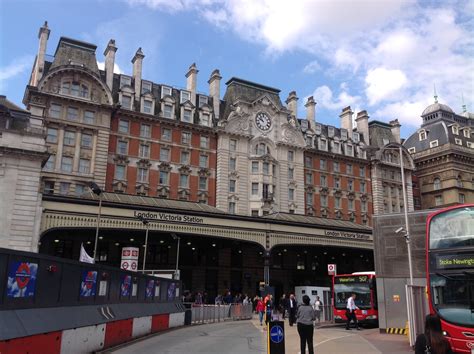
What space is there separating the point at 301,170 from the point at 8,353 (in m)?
55.3

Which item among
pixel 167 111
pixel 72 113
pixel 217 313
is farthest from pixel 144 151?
pixel 217 313

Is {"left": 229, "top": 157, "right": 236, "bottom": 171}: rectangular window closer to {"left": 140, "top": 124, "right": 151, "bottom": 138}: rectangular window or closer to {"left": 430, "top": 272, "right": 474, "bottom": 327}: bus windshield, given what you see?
{"left": 140, "top": 124, "right": 151, "bottom": 138}: rectangular window

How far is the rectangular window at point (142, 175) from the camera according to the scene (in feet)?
168

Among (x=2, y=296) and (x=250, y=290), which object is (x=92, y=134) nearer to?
(x=250, y=290)

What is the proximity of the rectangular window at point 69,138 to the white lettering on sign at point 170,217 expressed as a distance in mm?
15955

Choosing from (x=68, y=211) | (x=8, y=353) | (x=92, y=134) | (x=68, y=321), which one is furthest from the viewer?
(x=92, y=134)

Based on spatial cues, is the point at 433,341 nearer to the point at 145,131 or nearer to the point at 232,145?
the point at 145,131

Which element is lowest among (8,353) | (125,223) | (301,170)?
(8,353)

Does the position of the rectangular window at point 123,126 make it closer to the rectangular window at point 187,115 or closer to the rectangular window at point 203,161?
the rectangular window at point 187,115

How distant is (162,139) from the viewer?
53781 millimetres

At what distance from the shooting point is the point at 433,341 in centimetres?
666

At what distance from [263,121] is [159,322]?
4173 centimetres

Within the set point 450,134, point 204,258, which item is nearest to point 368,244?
point 204,258

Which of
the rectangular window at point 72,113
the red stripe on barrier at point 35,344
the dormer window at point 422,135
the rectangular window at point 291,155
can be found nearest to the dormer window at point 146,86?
the rectangular window at point 72,113
